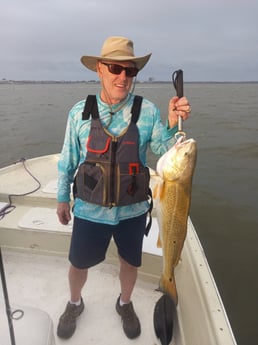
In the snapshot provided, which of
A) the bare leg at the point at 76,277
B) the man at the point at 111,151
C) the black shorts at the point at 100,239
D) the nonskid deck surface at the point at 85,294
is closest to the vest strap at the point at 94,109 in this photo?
the man at the point at 111,151

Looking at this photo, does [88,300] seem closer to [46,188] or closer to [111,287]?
[111,287]

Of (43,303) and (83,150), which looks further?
(43,303)

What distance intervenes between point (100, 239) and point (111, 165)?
2.13 ft

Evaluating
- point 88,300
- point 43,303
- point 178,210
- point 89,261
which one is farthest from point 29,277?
point 178,210

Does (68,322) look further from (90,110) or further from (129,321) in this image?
(90,110)

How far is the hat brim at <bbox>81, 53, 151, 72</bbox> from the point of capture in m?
2.21

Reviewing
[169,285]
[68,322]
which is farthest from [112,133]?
[68,322]

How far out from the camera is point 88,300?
3324 millimetres

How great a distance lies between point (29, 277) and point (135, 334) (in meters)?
1.48

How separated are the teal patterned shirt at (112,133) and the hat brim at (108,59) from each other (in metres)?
0.26

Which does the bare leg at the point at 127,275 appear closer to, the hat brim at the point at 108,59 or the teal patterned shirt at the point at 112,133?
the teal patterned shirt at the point at 112,133

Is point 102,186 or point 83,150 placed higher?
point 83,150

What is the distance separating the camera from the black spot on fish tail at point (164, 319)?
2754 millimetres

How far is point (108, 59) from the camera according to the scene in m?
2.22
